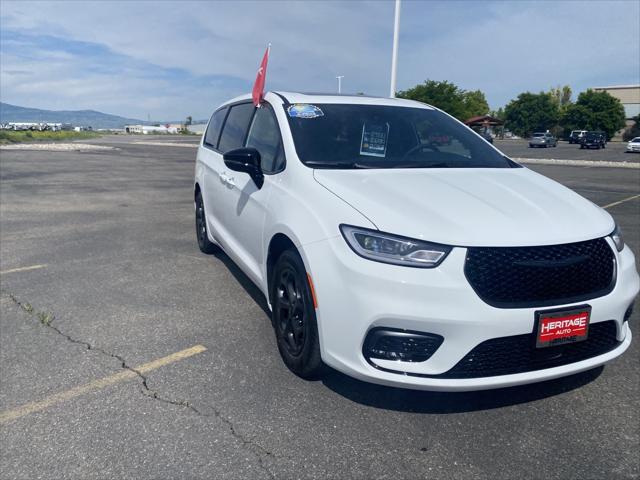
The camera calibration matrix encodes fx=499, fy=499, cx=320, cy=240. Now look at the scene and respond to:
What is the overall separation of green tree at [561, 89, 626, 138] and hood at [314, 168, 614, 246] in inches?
1890

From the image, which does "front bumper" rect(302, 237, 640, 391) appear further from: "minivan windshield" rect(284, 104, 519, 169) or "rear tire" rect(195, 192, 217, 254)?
"rear tire" rect(195, 192, 217, 254)

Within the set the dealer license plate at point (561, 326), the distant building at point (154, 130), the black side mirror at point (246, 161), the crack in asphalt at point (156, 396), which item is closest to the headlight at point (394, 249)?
the dealer license plate at point (561, 326)

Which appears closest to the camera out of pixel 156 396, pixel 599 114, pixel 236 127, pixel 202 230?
pixel 156 396

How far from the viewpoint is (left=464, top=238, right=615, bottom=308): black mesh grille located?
2344 mm

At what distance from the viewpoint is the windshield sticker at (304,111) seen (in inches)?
145

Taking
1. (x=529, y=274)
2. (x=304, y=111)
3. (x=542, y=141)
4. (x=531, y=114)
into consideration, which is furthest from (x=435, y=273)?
(x=531, y=114)

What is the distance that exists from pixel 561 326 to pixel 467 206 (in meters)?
0.75

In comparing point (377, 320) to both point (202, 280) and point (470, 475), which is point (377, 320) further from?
point (202, 280)

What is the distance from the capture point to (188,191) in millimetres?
12250

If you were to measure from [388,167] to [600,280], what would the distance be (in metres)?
1.43

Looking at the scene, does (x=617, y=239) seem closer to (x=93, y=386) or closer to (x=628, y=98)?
(x=93, y=386)

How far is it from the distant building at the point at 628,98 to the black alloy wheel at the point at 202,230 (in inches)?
1493

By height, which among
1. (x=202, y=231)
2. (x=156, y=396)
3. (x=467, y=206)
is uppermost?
(x=467, y=206)

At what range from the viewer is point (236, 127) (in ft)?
15.6
